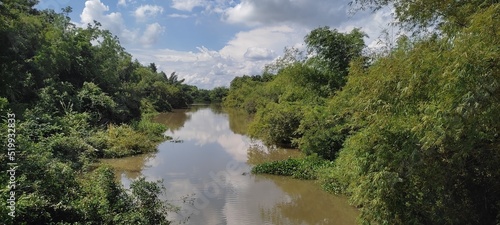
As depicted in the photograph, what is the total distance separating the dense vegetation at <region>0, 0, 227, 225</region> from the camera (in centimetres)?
634

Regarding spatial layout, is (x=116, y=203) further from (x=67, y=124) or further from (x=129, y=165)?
(x=67, y=124)

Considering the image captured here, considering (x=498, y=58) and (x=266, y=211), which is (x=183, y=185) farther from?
(x=498, y=58)

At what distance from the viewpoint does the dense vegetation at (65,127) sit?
6344 millimetres

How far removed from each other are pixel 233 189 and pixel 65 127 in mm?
8290

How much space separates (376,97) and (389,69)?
1.54 ft

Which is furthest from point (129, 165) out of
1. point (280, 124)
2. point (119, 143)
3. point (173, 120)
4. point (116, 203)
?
point (173, 120)

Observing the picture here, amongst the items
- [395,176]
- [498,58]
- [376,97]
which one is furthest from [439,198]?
[498,58]

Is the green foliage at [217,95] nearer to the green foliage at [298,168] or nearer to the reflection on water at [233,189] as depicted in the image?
the reflection on water at [233,189]

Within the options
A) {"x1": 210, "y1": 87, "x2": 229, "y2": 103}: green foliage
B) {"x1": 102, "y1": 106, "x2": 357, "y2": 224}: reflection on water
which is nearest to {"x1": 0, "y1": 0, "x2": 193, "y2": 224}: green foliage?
{"x1": 102, "y1": 106, "x2": 357, "y2": 224}: reflection on water

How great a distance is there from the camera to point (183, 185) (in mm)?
12469

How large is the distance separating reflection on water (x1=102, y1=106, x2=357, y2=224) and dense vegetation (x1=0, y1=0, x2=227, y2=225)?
4.28ft

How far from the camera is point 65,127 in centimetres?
1541

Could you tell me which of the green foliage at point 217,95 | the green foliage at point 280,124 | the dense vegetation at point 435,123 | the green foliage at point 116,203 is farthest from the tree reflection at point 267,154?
the green foliage at point 217,95

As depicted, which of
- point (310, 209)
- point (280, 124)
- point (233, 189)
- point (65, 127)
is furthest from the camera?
point (280, 124)
